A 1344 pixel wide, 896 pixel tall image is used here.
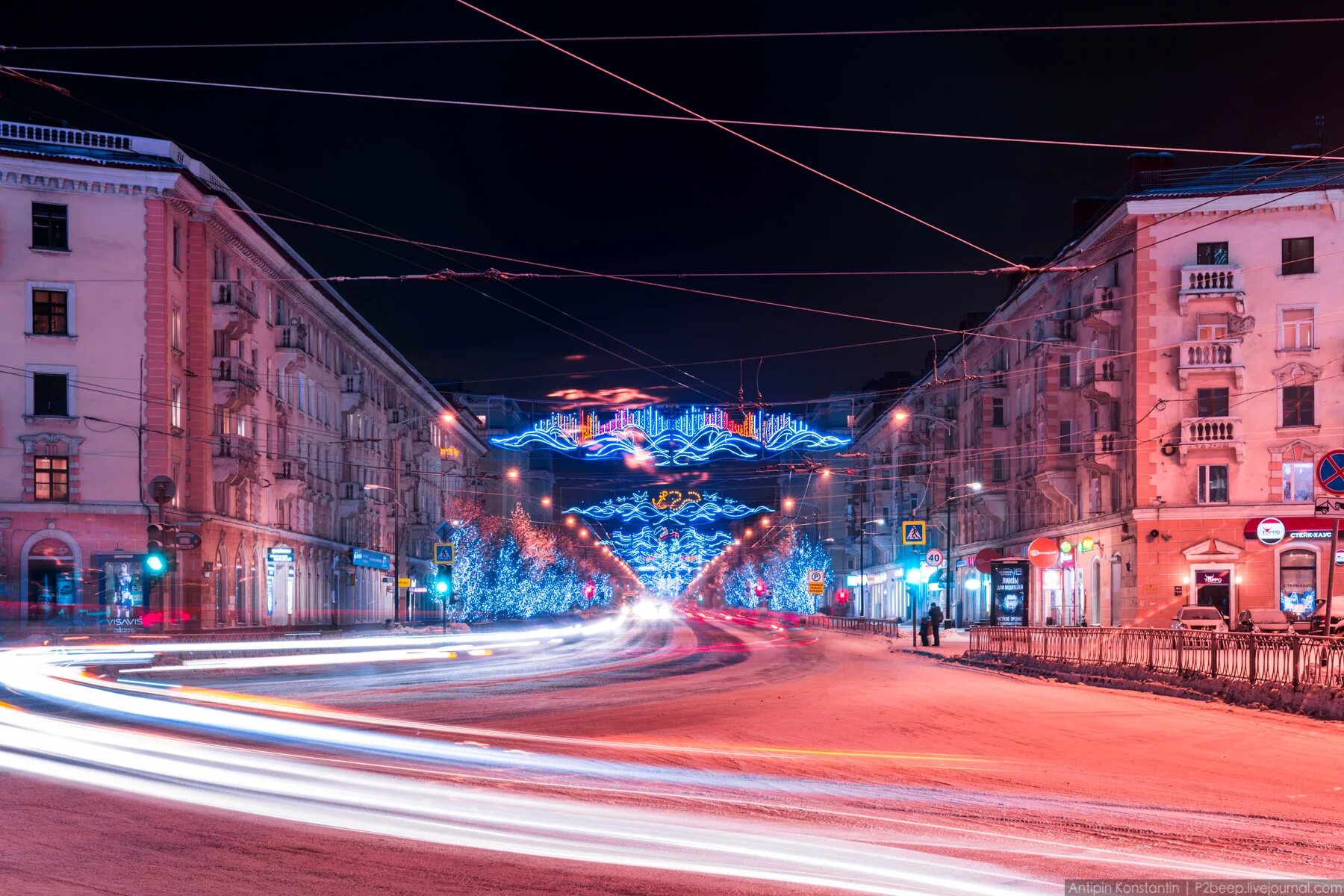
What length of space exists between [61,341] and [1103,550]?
Result: 126ft

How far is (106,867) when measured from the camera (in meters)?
7.55

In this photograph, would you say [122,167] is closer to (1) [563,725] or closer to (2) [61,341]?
(2) [61,341]

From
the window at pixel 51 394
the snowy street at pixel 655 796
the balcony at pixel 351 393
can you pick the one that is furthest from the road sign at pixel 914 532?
the balcony at pixel 351 393

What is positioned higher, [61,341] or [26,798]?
[61,341]

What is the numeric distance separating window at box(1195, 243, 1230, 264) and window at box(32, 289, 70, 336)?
38.4 meters

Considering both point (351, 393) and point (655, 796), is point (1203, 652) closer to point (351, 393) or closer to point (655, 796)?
point (655, 796)

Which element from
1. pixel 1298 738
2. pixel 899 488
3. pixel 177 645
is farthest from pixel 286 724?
pixel 899 488

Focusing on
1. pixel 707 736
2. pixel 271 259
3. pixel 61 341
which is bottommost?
pixel 707 736

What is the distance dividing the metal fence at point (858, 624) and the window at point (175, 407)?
1188 inches

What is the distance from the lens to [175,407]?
1818 inches

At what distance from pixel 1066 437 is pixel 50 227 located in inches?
1553

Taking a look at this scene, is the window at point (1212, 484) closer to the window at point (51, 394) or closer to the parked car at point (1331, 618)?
the parked car at point (1331, 618)

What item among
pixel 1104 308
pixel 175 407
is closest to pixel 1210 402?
pixel 1104 308

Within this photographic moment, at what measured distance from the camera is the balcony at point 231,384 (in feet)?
161
